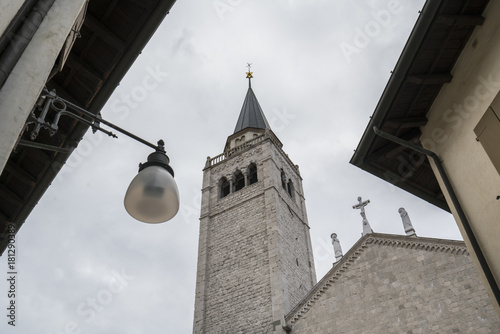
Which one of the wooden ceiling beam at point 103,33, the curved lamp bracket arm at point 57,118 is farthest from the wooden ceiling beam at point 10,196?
the wooden ceiling beam at point 103,33

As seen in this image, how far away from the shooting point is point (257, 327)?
16.9m

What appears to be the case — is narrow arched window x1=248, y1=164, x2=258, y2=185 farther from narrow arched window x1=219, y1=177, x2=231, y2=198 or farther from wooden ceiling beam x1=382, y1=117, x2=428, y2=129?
wooden ceiling beam x1=382, y1=117, x2=428, y2=129

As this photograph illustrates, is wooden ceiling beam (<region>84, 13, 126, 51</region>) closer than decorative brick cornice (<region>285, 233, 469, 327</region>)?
Yes

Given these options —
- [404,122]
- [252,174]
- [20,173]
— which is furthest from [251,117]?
[20,173]

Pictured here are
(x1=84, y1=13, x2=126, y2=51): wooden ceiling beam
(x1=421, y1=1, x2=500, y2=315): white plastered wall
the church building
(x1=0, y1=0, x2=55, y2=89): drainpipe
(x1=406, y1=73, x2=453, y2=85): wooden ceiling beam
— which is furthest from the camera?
the church building

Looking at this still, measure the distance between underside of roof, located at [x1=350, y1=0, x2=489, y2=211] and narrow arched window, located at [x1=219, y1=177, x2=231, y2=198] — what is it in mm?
18043

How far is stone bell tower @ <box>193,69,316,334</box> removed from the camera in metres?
17.9

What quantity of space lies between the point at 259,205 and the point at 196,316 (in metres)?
6.75

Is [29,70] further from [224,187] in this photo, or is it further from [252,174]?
[224,187]

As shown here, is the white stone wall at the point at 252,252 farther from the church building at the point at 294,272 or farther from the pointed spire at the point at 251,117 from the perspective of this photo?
the pointed spire at the point at 251,117

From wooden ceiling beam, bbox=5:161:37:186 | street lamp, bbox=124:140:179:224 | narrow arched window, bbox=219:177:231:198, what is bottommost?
street lamp, bbox=124:140:179:224

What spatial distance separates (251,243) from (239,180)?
20.3 ft

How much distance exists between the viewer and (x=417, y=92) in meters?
6.25

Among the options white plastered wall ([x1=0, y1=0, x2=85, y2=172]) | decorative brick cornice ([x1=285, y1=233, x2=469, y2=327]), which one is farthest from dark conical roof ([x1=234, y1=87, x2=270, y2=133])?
white plastered wall ([x1=0, y1=0, x2=85, y2=172])
